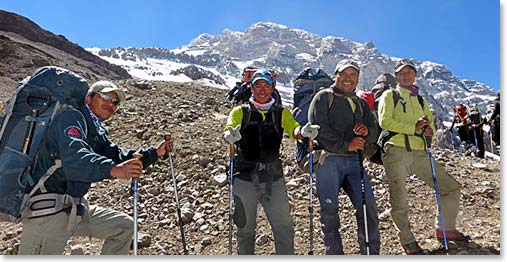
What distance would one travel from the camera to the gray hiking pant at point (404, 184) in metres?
5.20

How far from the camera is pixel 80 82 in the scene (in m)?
3.84

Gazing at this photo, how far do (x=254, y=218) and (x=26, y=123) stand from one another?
2.52m

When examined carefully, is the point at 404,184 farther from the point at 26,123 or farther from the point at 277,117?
the point at 26,123

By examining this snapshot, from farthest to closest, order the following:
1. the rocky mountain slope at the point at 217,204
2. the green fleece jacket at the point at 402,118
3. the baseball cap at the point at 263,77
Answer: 1. the rocky mountain slope at the point at 217,204
2. the green fleece jacket at the point at 402,118
3. the baseball cap at the point at 263,77

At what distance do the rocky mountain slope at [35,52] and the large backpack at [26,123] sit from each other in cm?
3346

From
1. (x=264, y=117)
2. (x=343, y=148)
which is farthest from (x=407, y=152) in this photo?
(x=264, y=117)

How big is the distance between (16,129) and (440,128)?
64370 millimetres

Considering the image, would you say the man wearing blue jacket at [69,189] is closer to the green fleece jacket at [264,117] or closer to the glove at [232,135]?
the glove at [232,135]

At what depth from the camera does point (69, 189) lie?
376 cm

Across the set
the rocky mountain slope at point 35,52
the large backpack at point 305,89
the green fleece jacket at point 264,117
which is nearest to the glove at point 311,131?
the green fleece jacket at point 264,117

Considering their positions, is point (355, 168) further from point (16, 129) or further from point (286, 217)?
point (16, 129)

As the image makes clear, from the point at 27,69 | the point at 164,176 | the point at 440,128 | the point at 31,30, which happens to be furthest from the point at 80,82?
the point at 31,30

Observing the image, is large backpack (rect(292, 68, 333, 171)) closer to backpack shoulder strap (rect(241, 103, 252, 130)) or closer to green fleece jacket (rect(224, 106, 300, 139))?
green fleece jacket (rect(224, 106, 300, 139))

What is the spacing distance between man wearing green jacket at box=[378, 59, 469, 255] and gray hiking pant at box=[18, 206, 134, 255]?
3.24m
